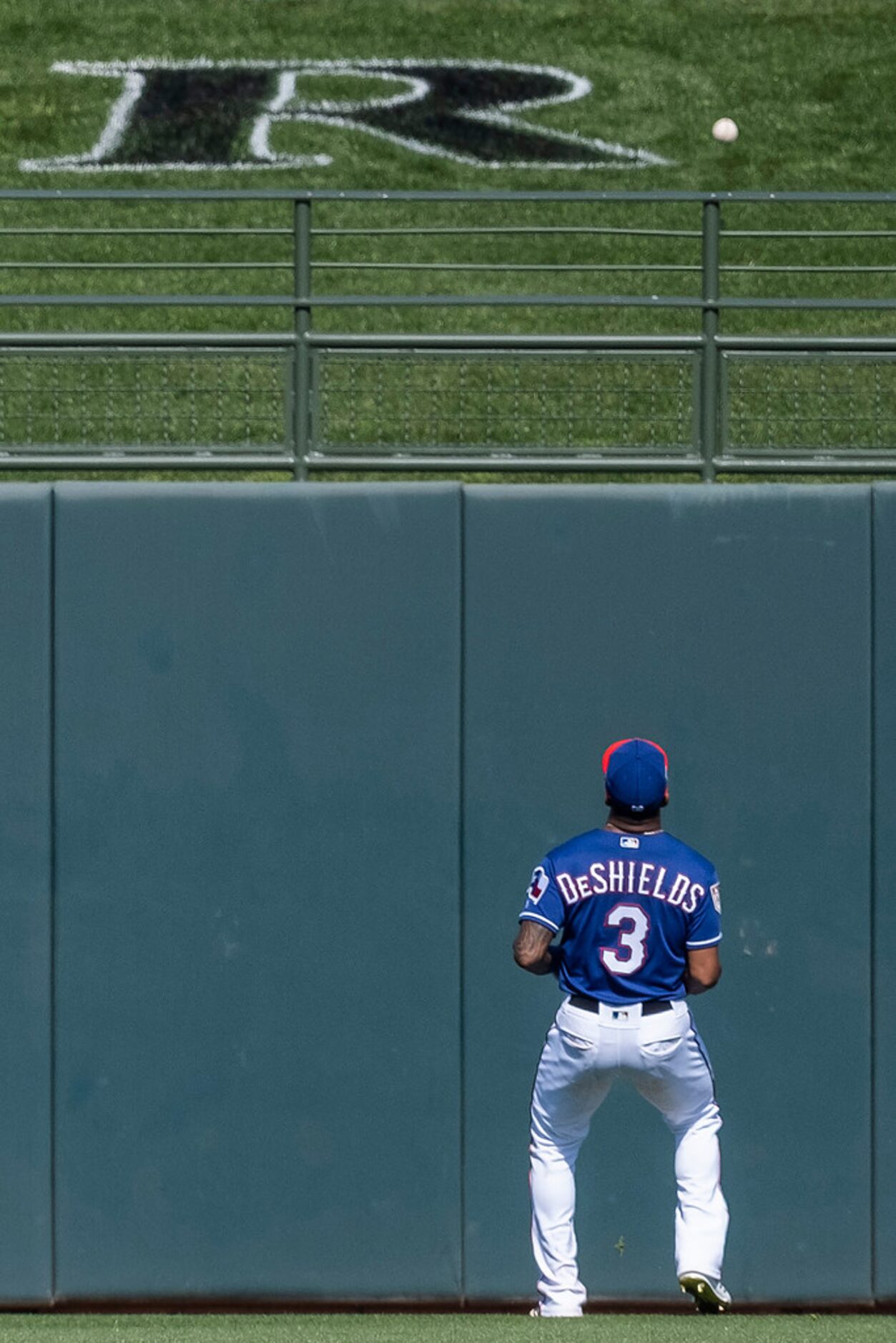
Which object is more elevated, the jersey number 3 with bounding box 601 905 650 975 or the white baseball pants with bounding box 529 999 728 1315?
the jersey number 3 with bounding box 601 905 650 975

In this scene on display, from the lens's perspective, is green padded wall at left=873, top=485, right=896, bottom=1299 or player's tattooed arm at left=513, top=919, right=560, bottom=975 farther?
green padded wall at left=873, top=485, right=896, bottom=1299

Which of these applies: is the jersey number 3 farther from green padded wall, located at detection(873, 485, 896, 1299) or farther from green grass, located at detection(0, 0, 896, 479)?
green grass, located at detection(0, 0, 896, 479)

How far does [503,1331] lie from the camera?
517cm

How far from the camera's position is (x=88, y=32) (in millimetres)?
21594

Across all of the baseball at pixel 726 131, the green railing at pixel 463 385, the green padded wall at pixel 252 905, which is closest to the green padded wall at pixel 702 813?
the green padded wall at pixel 252 905

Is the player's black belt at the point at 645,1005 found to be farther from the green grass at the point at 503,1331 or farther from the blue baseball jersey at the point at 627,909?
the green grass at the point at 503,1331

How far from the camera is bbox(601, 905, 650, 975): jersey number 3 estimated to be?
5.73 m

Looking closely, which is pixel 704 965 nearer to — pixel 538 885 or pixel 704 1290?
pixel 538 885

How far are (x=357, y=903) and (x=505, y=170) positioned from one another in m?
12.9

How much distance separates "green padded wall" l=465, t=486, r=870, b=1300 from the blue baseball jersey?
978 millimetres

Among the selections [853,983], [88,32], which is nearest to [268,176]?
[88,32]

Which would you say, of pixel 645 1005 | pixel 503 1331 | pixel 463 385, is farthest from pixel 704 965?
pixel 463 385

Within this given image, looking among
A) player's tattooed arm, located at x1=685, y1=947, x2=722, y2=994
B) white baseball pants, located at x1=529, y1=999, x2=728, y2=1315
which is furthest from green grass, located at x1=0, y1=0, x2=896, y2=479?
white baseball pants, located at x1=529, y1=999, x2=728, y2=1315

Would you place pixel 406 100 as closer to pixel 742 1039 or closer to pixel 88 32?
pixel 88 32
